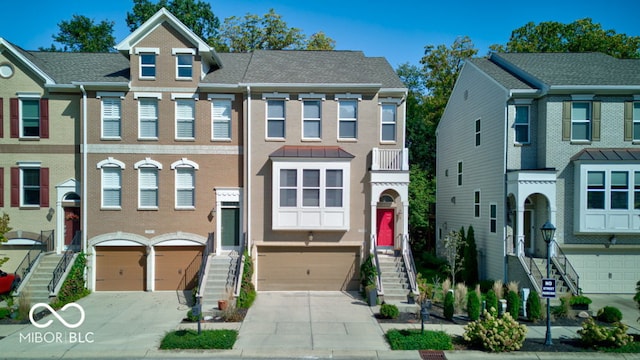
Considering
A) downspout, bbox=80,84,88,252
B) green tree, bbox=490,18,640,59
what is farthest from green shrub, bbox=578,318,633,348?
green tree, bbox=490,18,640,59

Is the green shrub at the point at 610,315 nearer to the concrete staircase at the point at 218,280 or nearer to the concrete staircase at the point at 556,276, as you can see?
the concrete staircase at the point at 556,276

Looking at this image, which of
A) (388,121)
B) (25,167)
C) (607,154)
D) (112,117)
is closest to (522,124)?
(607,154)

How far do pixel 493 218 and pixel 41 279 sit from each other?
19282 millimetres

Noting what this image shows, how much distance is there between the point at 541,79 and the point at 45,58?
22.9 metres

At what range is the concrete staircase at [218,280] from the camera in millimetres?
16031

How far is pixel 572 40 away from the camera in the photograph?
111ft

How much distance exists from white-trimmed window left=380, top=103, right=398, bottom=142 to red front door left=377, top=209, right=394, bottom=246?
3.39 meters

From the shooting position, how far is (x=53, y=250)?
741 inches

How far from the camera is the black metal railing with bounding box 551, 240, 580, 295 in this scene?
658 inches

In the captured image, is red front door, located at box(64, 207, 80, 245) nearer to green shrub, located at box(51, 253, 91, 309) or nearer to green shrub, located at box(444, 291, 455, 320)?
green shrub, located at box(51, 253, 91, 309)

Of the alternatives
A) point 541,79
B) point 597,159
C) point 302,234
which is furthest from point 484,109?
point 302,234

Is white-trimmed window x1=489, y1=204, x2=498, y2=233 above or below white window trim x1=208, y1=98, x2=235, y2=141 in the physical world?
below

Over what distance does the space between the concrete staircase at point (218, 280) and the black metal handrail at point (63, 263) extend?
5754mm

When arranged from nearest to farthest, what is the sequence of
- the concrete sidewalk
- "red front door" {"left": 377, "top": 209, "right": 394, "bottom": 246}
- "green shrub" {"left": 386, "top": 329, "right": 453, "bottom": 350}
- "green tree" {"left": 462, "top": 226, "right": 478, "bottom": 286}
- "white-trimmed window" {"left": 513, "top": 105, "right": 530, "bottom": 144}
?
the concrete sidewalk < "green shrub" {"left": 386, "top": 329, "right": 453, "bottom": 350} < "white-trimmed window" {"left": 513, "top": 105, "right": 530, "bottom": 144} < "red front door" {"left": 377, "top": 209, "right": 394, "bottom": 246} < "green tree" {"left": 462, "top": 226, "right": 478, "bottom": 286}
